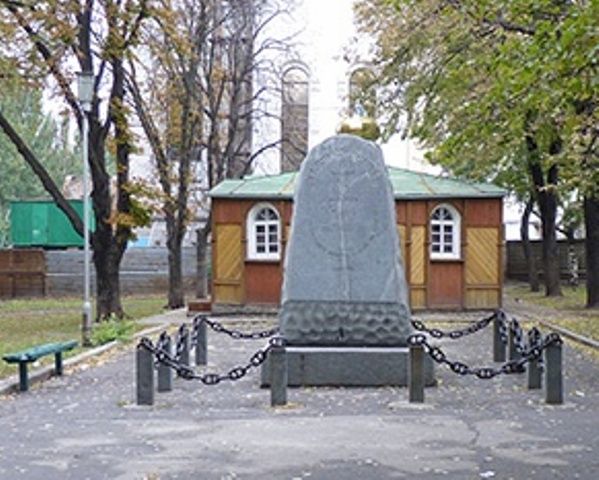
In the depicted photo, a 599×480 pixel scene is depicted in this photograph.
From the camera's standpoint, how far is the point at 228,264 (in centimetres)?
2653

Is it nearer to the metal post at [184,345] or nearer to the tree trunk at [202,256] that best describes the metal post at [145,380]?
the metal post at [184,345]

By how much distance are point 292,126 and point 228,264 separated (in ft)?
52.9

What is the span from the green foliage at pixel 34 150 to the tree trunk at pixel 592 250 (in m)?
35.7

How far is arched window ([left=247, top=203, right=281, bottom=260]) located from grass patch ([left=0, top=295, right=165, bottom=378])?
3.79 meters

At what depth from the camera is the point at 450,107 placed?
74.5 ft

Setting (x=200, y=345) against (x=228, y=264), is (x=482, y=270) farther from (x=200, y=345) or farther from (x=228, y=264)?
(x=200, y=345)

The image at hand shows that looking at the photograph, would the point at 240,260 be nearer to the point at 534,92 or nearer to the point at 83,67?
the point at 83,67

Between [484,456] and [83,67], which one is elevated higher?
[83,67]

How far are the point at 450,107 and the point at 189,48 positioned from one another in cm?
761

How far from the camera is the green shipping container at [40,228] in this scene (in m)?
42.4

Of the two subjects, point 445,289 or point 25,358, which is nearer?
point 25,358

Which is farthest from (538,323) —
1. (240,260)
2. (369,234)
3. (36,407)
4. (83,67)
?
(36,407)

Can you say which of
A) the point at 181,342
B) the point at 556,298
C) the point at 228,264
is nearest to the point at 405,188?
the point at 228,264

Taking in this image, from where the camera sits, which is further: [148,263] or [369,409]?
[148,263]
